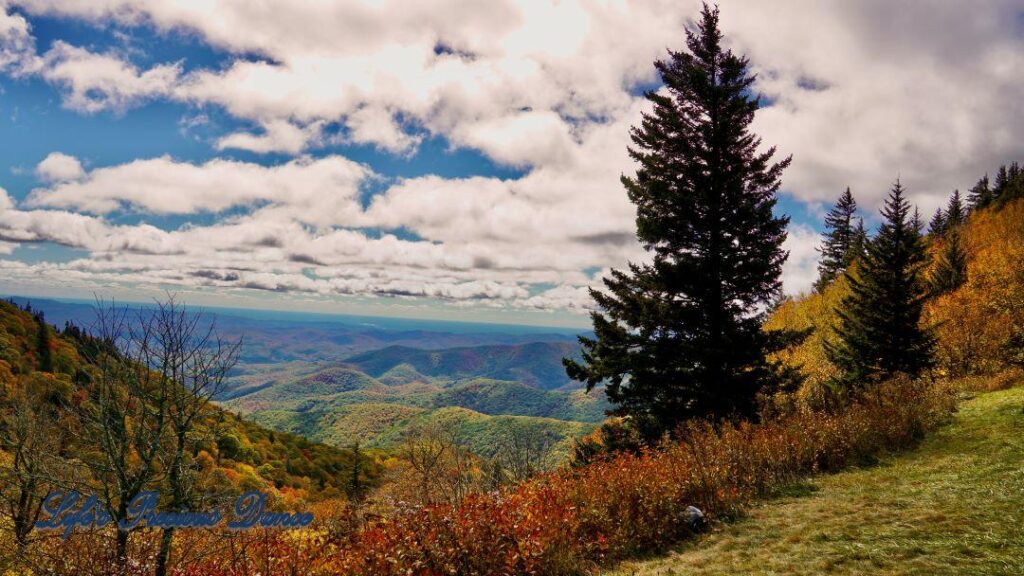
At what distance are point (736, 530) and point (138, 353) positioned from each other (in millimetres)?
14276

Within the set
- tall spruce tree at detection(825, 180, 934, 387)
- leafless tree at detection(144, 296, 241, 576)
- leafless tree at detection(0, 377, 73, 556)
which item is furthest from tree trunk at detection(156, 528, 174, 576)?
tall spruce tree at detection(825, 180, 934, 387)

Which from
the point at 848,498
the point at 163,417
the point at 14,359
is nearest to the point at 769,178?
the point at 848,498

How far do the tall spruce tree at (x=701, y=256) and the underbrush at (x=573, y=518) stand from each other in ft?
12.8

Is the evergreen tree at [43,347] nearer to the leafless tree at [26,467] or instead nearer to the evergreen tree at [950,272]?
the leafless tree at [26,467]

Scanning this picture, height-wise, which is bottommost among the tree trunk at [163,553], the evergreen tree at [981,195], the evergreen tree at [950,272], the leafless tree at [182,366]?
the tree trunk at [163,553]

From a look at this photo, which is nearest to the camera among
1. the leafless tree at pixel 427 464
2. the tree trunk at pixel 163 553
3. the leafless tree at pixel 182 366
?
the tree trunk at pixel 163 553

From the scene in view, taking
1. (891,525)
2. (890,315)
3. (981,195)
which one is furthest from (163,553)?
(981,195)

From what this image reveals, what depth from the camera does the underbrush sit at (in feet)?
23.0

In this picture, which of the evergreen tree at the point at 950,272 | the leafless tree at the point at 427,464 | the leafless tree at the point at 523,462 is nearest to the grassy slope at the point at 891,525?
the leafless tree at the point at 427,464

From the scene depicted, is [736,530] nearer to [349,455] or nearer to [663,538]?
[663,538]

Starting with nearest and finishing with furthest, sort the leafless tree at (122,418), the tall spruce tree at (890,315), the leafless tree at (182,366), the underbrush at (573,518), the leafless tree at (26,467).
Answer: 1. the underbrush at (573,518)
2. the leafless tree at (122,418)
3. the leafless tree at (182,366)
4. the leafless tree at (26,467)
5. the tall spruce tree at (890,315)

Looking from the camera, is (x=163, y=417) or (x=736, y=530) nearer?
(x=736, y=530)

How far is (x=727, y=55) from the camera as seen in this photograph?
16.5m

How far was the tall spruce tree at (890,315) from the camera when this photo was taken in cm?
2323
